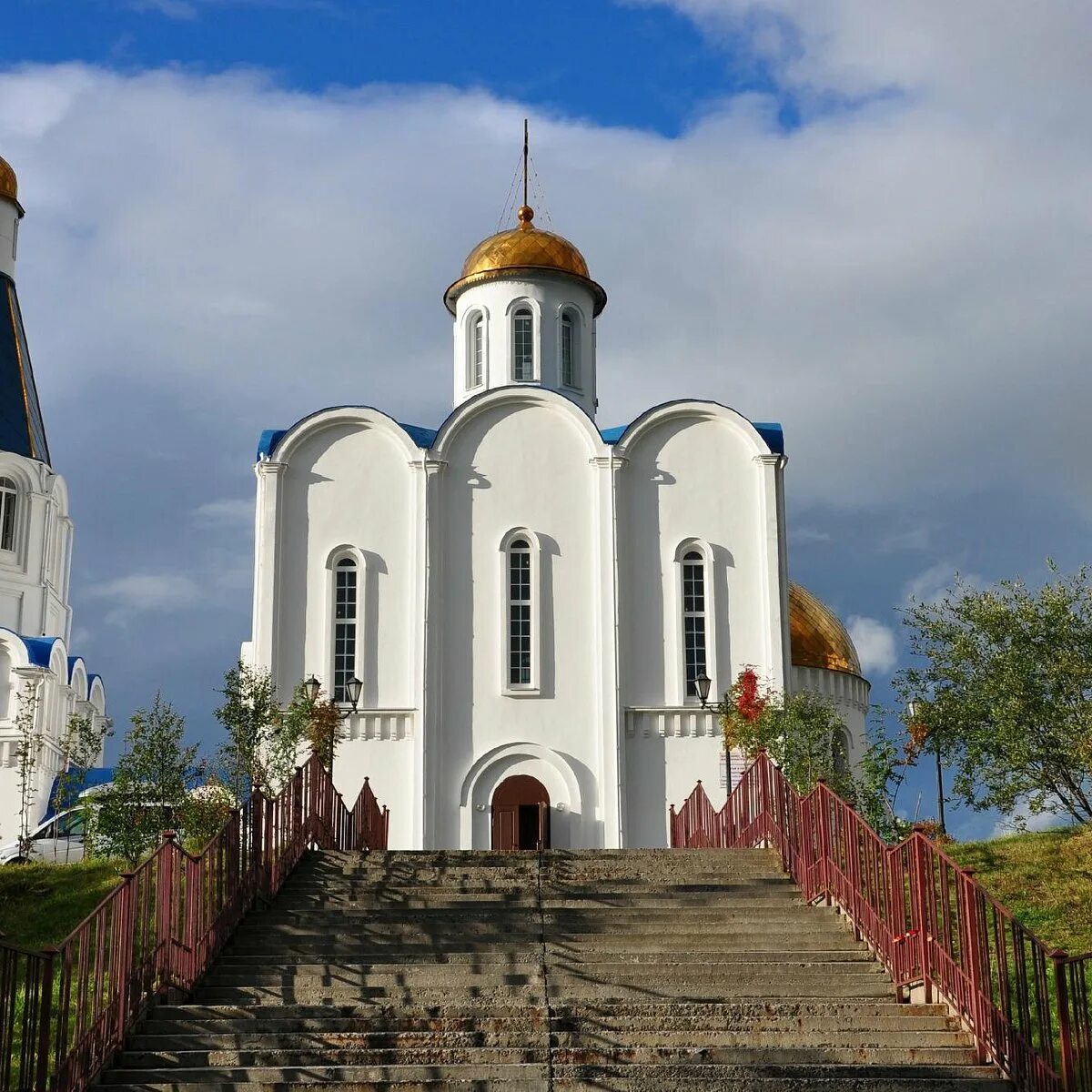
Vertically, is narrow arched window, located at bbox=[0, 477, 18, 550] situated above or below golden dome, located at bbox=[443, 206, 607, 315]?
below

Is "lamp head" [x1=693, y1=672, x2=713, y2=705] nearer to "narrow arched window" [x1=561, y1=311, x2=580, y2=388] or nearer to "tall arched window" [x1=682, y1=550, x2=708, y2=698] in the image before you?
"tall arched window" [x1=682, y1=550, x2=708, y2=698]

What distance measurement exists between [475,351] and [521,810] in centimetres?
1140

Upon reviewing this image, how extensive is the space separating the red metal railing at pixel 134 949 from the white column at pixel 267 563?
32.8 ft

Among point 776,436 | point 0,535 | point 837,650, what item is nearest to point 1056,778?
point 776,436

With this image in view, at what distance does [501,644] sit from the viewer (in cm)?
2692

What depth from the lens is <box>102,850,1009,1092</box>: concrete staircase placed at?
10320 mm

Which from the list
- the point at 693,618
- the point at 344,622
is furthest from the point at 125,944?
the point at 693,618

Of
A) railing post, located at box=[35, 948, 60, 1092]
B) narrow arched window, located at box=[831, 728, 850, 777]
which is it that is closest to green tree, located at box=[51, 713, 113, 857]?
narrow arched window, located at box=[831, 728, 850, 777]

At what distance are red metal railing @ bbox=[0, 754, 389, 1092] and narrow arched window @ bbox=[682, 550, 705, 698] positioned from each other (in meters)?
11.4

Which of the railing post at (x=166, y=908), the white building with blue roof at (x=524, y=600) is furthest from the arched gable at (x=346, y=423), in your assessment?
the railing post at (x=166, y=908)

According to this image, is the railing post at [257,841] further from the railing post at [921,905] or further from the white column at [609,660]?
the white column at [609,660]

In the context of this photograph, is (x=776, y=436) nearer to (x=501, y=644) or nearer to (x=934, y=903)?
(x=501, y=644)

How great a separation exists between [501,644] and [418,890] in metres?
12.3

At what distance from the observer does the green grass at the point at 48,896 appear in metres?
19.0
